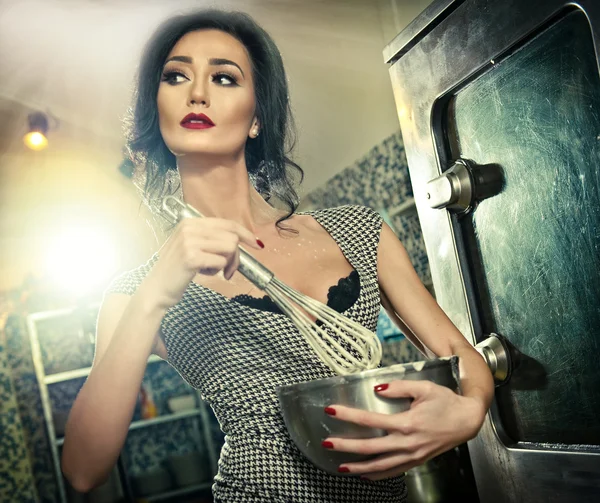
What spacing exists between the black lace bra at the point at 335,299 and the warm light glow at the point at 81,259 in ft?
8.95

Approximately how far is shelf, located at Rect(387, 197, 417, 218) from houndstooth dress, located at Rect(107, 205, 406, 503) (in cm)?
132

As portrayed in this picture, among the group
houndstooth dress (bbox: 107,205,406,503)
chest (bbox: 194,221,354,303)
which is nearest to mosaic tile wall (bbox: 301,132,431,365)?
chest (bbox: 194,221,354,303)

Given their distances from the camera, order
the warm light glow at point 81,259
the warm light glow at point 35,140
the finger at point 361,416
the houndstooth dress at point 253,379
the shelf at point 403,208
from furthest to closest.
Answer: the warm light glow at point 81,259 < the warm light glow at point 35,140 < the shelf at point 403,208 < the houndstooth dress at point 253,379 < the finger at point 361,416

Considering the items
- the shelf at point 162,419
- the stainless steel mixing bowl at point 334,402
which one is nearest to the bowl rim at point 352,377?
the stainless steel mixing bowl at point 334,402

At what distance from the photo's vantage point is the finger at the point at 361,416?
442 millimetres

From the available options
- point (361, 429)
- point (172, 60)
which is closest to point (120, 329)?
point (361, 429)

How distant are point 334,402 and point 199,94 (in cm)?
38

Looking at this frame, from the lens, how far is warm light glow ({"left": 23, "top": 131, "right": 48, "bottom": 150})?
2535mm

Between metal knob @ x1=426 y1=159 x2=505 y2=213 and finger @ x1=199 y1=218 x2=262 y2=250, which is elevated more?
metal knob @ x1=426 y1=159 x2=505 y2=213

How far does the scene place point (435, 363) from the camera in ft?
1.55

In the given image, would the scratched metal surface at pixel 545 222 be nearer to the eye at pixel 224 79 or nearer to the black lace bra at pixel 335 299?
the black lace bra at pixel 335 299

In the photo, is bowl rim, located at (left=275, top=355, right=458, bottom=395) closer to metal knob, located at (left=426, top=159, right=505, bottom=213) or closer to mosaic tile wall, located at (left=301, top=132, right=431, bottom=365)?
metal knob, located at (left=426, top=159, right=505, bottom=213)

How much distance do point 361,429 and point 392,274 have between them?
0.84ft

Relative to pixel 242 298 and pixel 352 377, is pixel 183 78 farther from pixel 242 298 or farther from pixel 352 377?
pixel 352 377
